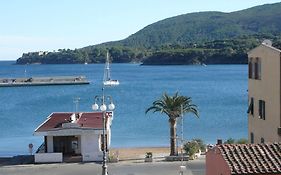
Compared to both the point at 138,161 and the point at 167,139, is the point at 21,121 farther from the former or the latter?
the point at 138,161

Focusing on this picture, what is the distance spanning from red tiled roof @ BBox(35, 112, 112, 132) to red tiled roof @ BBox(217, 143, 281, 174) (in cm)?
2411

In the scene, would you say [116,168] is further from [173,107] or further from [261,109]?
[261,109]

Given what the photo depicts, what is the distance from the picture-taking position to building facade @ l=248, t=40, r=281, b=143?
29078mm

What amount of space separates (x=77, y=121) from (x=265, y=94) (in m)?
17.4

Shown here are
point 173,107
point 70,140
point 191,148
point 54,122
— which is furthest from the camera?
point 54,122

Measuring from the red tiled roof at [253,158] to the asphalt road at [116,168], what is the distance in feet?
49.8

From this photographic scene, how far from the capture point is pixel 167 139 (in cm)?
6550

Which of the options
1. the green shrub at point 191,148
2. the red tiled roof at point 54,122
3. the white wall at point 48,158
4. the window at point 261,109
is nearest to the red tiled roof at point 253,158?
the window at point 261,109

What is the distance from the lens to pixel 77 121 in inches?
1764

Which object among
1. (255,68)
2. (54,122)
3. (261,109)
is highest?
(255,68)

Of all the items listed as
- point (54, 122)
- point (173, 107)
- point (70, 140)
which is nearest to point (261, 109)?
point (173, 107)

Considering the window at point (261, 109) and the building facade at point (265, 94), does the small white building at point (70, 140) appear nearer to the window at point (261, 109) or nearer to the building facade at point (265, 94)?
the building facade at point (265, 94)

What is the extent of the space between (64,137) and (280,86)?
61.3ft

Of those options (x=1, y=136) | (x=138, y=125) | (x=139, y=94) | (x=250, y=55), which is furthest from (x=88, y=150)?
(x=139, y=94)
